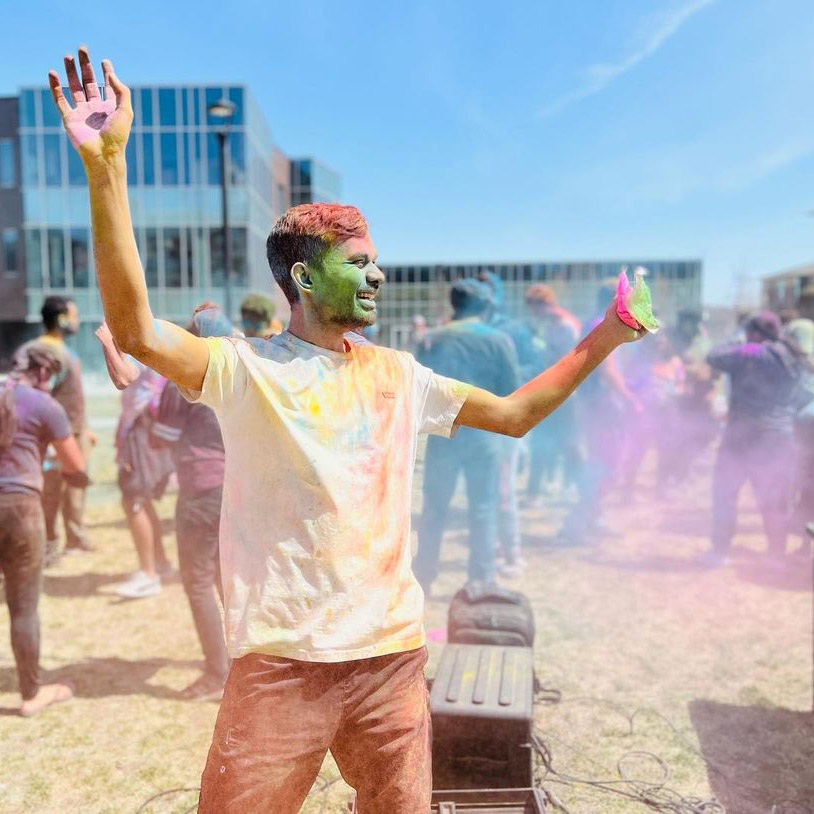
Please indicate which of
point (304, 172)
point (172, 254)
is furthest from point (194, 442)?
point (304, 172)

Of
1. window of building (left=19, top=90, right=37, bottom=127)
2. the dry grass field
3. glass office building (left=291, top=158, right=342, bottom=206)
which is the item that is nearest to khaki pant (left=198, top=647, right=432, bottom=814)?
the dry grass field

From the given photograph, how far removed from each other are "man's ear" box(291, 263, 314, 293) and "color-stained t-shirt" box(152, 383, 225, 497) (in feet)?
6.65

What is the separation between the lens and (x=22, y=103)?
26.2m

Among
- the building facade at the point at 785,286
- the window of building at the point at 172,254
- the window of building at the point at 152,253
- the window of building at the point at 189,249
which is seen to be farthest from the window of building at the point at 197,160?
the building facade at the point at 785,286

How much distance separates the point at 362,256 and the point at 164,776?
7.99 ft

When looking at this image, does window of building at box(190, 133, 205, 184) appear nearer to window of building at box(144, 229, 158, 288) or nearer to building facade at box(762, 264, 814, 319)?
window of building at box(144, 229, 158, 288)

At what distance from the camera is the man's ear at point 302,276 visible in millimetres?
1694

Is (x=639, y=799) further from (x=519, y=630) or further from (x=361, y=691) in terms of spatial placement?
(x=361, y=691)

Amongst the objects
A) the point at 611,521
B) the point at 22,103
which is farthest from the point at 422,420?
the point at 22,103

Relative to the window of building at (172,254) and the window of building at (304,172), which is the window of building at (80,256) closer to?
the window of building at (172,254)

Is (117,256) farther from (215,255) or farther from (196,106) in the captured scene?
(196,106)

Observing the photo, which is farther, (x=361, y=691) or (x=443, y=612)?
(x=443, y=612)

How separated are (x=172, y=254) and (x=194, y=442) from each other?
24.6m

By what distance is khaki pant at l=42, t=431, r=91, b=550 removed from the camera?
225 inches
